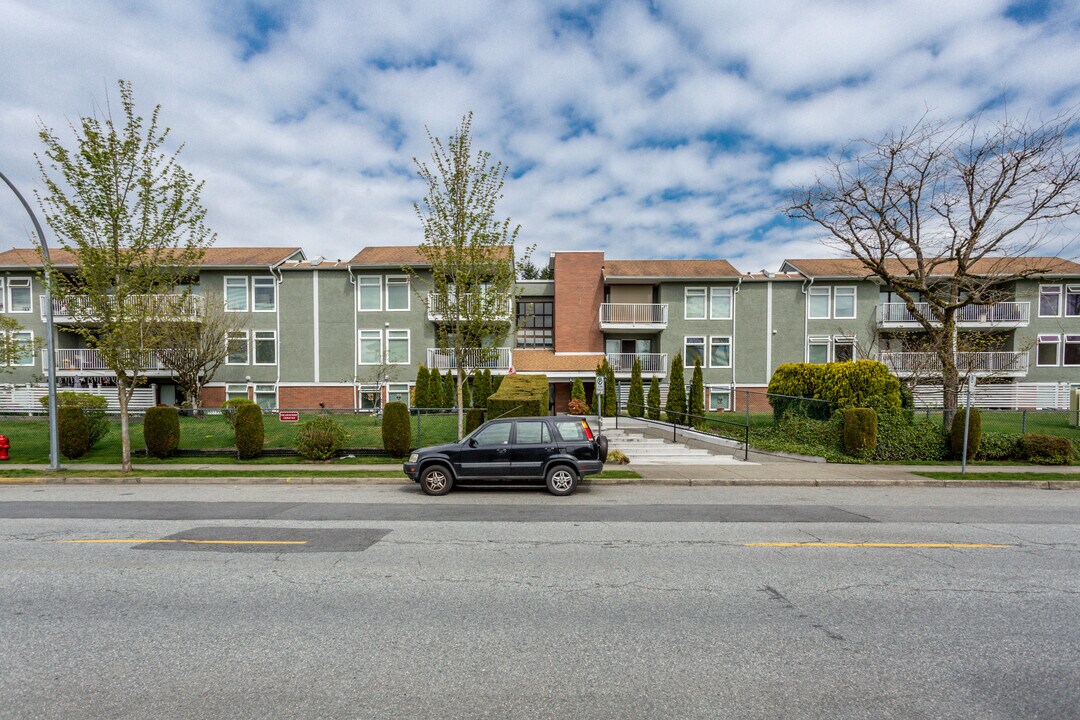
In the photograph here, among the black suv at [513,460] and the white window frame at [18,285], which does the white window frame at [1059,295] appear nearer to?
the black suv at [513,460]

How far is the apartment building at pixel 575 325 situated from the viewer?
87.2 feet

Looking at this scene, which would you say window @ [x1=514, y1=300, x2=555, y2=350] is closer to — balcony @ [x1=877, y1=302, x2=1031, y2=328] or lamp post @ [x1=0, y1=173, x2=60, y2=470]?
balcony @ [x1=877, y1=302, x2=1031, y2=328]

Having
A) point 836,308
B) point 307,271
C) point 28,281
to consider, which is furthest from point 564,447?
point 28,281

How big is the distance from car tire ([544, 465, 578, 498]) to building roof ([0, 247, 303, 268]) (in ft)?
75.8

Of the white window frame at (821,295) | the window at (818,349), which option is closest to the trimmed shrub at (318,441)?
the window at (818,349)

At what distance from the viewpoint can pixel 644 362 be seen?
28031mm

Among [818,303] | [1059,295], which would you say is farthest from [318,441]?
[1059,295]

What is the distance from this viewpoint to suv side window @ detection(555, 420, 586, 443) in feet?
33.9

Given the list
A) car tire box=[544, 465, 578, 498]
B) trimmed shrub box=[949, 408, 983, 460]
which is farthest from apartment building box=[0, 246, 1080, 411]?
car tire box=[544, 465, 578, 498]

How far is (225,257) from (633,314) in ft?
76.3

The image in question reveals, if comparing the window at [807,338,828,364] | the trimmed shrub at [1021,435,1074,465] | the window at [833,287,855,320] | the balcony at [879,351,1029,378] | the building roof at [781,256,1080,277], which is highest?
the building roof at [781,256,1080,277]

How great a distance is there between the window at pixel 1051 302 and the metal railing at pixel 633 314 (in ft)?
70.7

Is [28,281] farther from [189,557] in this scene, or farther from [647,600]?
[647,600]

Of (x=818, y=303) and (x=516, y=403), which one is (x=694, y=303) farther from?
(x=516, y=403)
